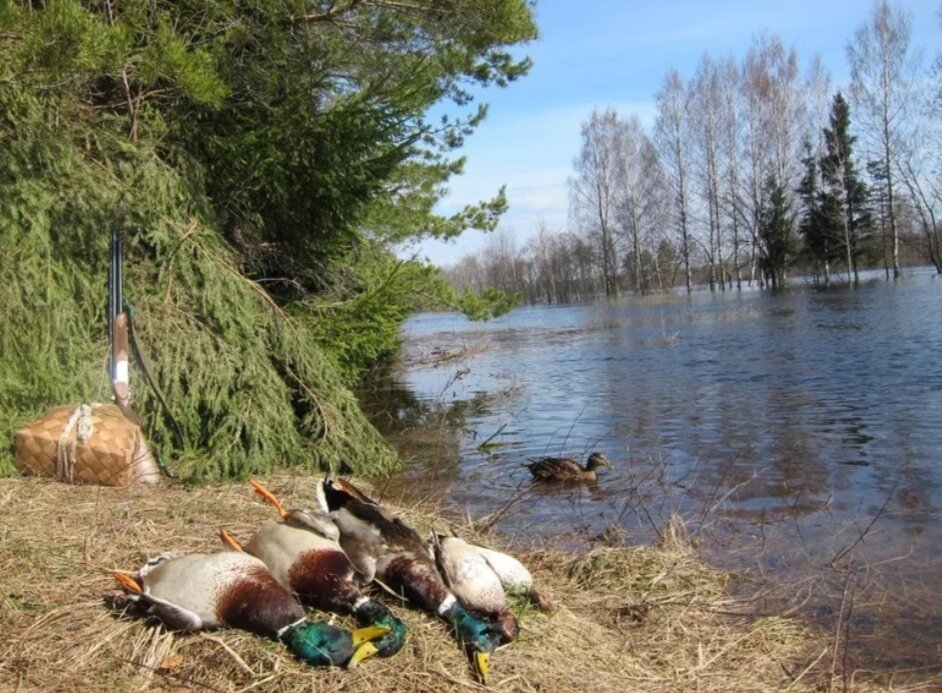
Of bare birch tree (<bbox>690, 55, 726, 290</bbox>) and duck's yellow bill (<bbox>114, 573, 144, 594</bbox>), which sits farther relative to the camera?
bare birch tree (<bbox>690, 55, 726, 290</bbox>)

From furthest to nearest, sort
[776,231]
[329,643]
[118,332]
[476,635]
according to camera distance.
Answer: [776,231]
[118,332]
[476,635]
[329,643]

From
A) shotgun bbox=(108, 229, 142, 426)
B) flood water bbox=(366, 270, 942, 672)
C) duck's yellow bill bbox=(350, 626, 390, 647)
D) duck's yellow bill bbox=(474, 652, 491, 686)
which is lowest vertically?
flood water bbox=(366, 270, 942, 672)

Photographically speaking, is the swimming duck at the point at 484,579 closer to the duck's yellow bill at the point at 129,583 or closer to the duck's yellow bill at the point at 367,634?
the duck's yellow bill at the point at 367,634

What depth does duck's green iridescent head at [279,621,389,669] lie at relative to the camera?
3008 millimetres

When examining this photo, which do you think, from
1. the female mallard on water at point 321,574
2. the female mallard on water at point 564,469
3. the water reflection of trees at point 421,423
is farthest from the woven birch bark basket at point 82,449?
the female mallard on water at point 564,469

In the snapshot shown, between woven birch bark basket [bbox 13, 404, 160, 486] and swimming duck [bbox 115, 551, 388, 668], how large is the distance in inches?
101

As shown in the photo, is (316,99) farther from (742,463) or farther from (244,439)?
(742,463)

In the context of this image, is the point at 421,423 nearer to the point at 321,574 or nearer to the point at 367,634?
the point at 321,574

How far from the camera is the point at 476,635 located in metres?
3.28

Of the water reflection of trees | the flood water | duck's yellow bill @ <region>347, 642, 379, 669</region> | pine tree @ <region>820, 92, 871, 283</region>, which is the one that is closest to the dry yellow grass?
duck's yellow bill @ <region>347, 642, 379, 669</region>

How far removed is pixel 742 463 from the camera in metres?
8.94

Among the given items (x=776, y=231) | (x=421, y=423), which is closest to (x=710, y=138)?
(x=776, y=231)

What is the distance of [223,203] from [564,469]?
166 inches

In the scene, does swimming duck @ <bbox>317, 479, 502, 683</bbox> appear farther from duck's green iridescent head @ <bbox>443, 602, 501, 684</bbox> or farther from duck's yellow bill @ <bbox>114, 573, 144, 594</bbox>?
duck's yellow bill @ <bbox>114, 573, 144, 594</bbox>
